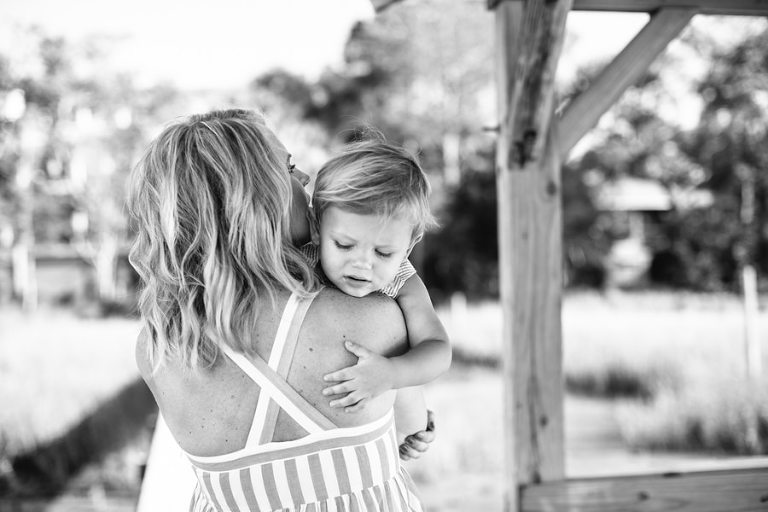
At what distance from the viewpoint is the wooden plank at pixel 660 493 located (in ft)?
9.01

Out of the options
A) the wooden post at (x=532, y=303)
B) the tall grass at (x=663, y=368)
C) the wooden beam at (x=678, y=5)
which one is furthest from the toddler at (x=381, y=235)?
the tall grass at (x=663, y=368)

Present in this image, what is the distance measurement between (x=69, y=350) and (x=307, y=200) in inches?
332

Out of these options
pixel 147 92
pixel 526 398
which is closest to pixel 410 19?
pixel 147 92

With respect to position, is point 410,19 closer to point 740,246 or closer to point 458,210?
point 458,210

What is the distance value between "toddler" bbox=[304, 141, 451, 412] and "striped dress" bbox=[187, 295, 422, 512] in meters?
0.13

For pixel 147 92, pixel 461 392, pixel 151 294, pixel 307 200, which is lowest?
pixel 461 392

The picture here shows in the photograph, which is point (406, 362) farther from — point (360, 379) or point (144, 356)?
point (144, 356)

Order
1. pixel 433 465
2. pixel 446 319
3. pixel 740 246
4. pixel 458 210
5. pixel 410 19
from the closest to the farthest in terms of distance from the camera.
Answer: pixel 433 465 → pixel 740 246 → pixel 446 319 → pixel 458 210 → pixel 410 19

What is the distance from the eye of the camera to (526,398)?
2758 mm

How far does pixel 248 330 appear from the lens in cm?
122

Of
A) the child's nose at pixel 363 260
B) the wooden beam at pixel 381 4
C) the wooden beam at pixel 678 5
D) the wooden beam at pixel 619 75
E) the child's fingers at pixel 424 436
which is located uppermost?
the wooden beam at pixel 381 4

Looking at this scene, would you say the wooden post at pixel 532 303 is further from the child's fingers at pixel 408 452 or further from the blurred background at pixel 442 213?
the child's fingers at pixel 408 452

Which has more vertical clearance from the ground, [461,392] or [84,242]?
[84,242]

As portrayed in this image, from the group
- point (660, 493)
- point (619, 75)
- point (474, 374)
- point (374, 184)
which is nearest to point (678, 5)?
point (619, 75)
